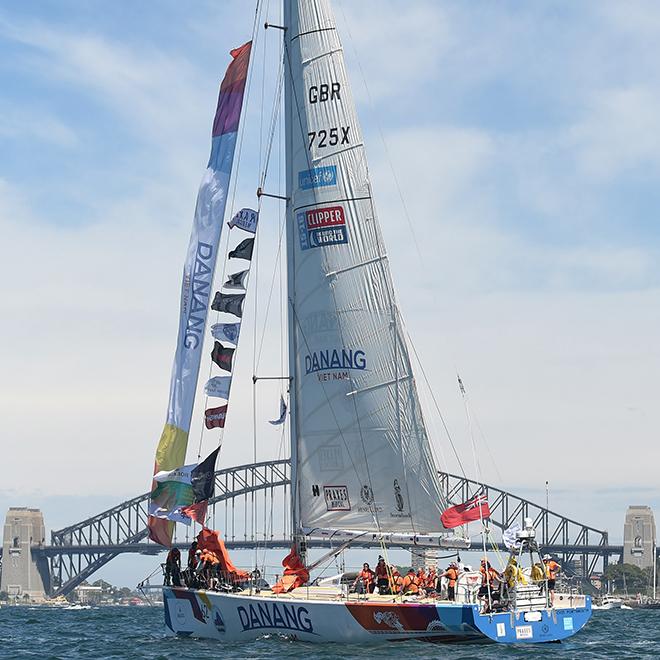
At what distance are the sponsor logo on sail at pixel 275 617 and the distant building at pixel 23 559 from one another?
111028 millimetres

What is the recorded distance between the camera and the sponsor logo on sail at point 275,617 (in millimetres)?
21594

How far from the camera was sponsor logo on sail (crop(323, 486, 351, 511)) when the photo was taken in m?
23.7

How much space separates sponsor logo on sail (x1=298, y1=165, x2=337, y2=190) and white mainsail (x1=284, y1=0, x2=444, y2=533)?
0.02 meters

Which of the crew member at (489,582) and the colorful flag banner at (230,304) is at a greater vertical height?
the colorful flag banner at (230,304)

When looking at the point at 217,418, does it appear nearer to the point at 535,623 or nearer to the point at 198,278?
the point at 198,278

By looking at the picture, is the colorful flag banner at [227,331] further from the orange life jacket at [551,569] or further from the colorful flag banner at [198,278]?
the orange life jacket at [551,569]

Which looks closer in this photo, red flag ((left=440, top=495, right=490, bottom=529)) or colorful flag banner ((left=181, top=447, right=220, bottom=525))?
red flag ((left=440, top=495, right=490, bottom=529))

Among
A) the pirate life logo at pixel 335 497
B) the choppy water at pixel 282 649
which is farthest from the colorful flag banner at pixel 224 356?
the choppy water at pixel 282 649

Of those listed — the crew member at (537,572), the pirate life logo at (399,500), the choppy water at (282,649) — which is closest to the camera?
the choppy water at (282,649)

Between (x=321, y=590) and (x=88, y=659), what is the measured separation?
4.23 metres

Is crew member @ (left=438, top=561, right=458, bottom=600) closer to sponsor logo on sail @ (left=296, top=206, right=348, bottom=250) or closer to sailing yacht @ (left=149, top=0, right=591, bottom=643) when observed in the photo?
sailing yacht @ (left=149, top=0, right=591, bottom=643)

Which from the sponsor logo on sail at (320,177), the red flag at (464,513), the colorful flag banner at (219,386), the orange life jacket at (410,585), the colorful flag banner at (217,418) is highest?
the sponsor logo on sail at (320,177)

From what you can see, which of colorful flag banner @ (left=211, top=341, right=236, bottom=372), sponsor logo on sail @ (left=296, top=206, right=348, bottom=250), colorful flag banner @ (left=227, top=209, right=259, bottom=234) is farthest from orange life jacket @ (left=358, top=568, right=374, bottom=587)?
colorful flag banner @ (left=227, top=209, right=259, bottom=234)

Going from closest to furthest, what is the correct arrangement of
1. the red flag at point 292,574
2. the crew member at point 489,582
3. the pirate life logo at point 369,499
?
the crew member at point 489,582
the red flag at point 292,574
the pirate life logo at point 369,499
